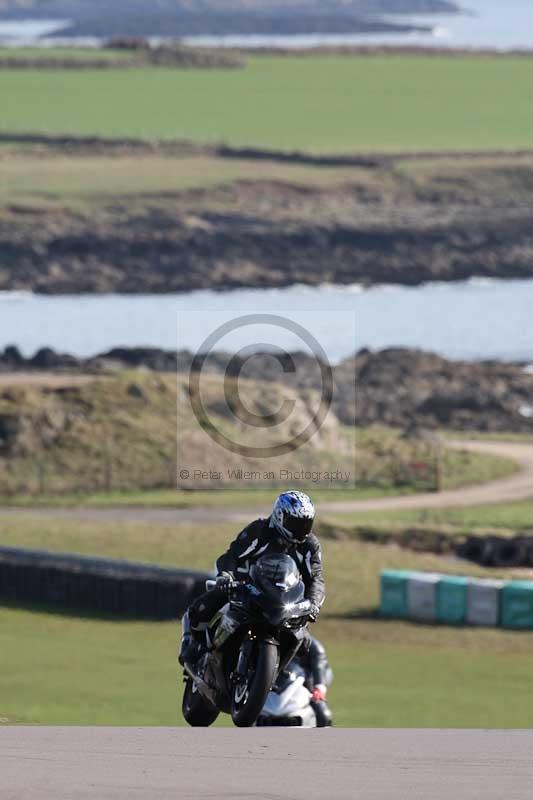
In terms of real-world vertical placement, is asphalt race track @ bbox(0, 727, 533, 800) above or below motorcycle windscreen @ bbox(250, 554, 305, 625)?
below

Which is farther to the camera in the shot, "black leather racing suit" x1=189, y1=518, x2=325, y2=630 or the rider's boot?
the rider's boot

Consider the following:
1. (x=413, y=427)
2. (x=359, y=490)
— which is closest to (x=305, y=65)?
(x=413, y=427)

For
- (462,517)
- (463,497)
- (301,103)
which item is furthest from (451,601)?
(301,103)

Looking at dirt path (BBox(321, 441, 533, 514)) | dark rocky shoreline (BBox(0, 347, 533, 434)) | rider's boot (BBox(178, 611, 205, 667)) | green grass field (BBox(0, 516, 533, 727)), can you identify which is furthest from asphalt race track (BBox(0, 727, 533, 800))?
dark rocky shoreline (BBox(0, 347, 533, 434))

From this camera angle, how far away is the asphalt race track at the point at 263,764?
10773 millimetres

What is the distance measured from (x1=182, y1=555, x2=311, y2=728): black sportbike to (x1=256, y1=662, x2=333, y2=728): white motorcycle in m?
1.64

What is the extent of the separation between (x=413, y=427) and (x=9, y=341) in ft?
80.9

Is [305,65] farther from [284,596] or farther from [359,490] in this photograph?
[284,596]

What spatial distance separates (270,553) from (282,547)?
0.14 m

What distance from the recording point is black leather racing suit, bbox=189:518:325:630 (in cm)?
1370

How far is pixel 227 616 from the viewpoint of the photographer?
1365 centimetres

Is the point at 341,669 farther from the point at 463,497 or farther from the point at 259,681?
the point at 463,497

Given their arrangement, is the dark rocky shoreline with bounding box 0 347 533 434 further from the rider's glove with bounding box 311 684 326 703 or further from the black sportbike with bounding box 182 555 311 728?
the black sportbike with bounding box 182 555 311 728

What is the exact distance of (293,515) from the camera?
1343 centimetres
